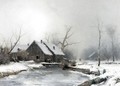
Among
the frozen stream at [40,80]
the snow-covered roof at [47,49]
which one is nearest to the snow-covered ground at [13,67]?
the frozen stream at [40,80]

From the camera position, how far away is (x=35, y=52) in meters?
87.9

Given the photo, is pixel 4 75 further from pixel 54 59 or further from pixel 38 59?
pixel 54 59

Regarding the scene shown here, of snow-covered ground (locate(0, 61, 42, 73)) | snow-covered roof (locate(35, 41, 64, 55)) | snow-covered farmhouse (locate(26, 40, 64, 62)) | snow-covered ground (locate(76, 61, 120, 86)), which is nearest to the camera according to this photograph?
snow-covered ground (locate(76, 61, 120, 86))

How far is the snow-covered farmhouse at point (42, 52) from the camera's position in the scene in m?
86.8

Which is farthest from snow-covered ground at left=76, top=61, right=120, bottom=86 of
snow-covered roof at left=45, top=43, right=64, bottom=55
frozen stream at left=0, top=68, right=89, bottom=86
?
snow-covered roof at left=45, top=43, right=64, bottom=55

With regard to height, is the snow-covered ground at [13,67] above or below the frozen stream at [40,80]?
above

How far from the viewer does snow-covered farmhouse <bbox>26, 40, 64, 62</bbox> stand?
8681cm

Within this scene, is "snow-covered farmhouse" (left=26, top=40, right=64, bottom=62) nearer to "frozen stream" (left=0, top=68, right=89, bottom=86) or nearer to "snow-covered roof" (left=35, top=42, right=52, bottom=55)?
"snow-covered roof" (left=35, top=42, right=52, bottom=55)

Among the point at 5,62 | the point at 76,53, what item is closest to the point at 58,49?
the point at 76,53

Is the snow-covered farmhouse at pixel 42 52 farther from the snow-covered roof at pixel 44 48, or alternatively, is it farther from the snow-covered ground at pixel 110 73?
the snow-covered ground at pixel 110 73

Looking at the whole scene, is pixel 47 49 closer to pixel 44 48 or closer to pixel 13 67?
pixel 44 48

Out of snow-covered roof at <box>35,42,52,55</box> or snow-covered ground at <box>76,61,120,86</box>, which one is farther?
snow-covered roof at <box>35,42,52,55</box>

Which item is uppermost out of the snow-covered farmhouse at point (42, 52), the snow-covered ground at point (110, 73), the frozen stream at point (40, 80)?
the snow-covered farmhouse at point (42, 52)

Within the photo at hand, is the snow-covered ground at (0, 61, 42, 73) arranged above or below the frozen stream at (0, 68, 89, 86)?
above
